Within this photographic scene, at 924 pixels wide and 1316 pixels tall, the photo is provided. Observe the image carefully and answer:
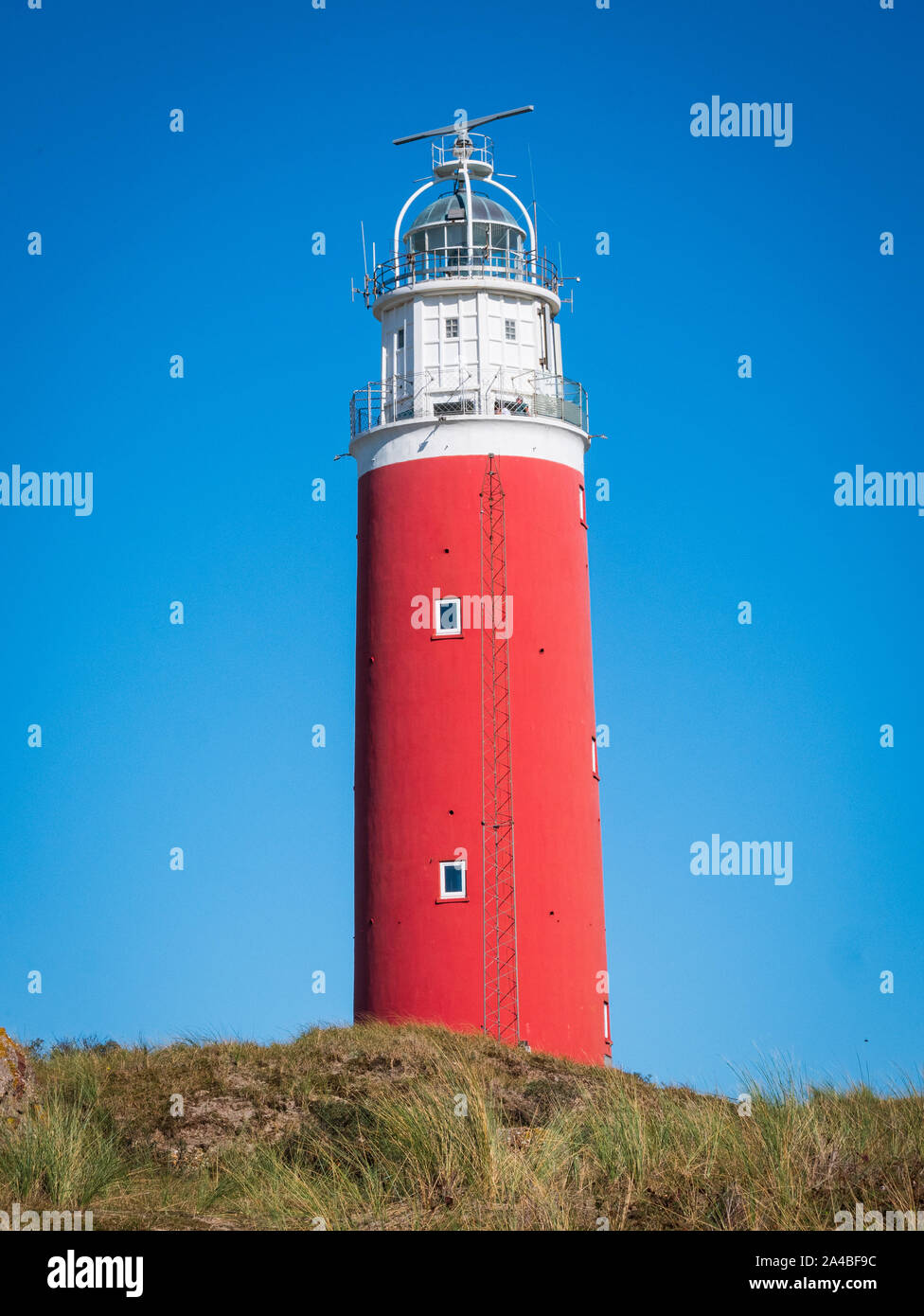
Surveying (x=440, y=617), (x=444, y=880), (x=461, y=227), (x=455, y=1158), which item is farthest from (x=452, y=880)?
(x=455, y=1158)

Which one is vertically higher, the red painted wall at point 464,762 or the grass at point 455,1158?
the red painted wall at point 464,762

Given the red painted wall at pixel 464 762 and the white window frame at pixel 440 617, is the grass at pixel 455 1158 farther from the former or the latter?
the white window frame at pixel 440 617

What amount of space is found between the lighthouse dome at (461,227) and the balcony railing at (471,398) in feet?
10.1

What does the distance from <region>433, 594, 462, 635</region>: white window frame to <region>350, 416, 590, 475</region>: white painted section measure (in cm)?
301

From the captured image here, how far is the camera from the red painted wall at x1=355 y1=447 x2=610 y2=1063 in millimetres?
34094

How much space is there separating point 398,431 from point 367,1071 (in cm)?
1472

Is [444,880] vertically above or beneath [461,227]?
beneath

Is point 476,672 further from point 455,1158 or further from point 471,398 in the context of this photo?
point 455,1158

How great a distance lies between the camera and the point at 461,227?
37.9 m

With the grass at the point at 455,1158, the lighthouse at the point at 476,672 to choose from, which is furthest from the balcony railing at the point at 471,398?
the grass at the point at 455,1158

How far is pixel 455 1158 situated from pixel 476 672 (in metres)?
17.7

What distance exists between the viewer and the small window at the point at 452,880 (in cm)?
3416

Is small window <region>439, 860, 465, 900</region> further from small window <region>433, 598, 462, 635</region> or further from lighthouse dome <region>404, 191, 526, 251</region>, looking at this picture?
lighthouse dome <region>404, 191, 526, 251</region>
